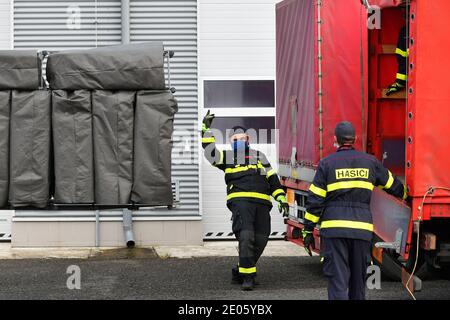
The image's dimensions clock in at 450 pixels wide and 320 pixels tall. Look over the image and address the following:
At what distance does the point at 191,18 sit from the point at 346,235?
Answer: 22.1 feet

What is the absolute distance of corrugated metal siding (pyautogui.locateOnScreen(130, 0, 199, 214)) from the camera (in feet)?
45.0

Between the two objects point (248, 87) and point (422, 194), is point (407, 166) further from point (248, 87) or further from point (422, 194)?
point (248, 87)

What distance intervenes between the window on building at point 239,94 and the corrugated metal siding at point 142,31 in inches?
15.0

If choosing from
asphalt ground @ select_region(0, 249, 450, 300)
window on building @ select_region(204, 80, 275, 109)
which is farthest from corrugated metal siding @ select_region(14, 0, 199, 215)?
asphalt ground @ select_region(0, 249, 450, 300)

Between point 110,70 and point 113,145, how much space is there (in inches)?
28.5

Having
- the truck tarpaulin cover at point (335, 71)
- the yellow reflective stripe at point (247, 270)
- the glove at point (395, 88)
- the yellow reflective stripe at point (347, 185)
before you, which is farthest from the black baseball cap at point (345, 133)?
the yellow reflective stripe at point (247, 270)

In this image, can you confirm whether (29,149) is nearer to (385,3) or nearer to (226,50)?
(385,3)

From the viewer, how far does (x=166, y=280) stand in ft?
35.1

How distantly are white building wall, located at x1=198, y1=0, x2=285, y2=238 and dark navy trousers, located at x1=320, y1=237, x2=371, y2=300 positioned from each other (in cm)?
602

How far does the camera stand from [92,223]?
44.5ft

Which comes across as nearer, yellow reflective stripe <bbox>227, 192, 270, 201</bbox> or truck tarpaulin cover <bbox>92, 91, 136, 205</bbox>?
truck tarpaulin cover <bbox>92, 91, 136, 205</bbox>

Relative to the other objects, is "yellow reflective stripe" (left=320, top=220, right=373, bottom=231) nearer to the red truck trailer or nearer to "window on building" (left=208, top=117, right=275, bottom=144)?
the red truck trailer
